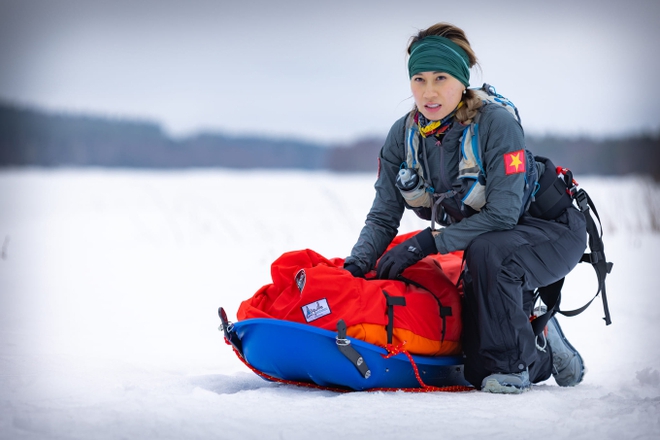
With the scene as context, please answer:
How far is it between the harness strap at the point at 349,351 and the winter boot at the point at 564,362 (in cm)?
108

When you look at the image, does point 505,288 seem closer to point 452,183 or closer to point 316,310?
point 452,183

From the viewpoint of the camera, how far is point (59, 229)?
749 centimetres

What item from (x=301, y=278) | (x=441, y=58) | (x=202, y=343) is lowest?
(x=202, y=343)

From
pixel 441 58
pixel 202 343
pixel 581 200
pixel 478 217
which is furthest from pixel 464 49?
pixel 202 343

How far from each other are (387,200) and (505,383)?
1.02 m

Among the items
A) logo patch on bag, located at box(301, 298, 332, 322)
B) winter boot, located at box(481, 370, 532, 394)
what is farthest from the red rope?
logo patch on bag, located at box(301, 298, 332, 322)

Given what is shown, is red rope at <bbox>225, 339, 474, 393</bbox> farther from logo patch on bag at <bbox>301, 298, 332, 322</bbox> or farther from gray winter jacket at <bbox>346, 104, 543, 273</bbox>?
gray winter jacket at <bbox>346, 104, 543, 273</bbox>

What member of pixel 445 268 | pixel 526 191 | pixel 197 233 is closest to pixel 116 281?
pixel 197 233

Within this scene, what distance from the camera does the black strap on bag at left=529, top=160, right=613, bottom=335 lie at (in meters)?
2.99

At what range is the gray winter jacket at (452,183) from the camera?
2752 millimetres

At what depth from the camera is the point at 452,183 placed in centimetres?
292

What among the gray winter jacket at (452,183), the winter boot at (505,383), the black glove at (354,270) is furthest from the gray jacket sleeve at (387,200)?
the winter boot at (505,383)

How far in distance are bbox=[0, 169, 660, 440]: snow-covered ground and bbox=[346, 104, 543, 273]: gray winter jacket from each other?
2.30 ft

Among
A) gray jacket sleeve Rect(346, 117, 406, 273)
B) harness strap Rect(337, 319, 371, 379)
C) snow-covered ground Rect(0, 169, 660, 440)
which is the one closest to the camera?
snow-covered ground Rect(0, 169, 660, 440)
